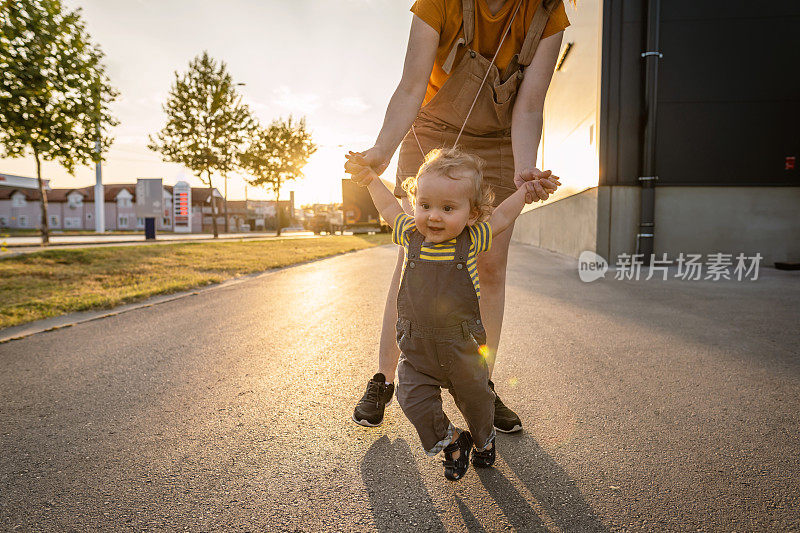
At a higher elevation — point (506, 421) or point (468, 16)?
point (468, 16)

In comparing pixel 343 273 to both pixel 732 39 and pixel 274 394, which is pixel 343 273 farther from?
pixel 732 39

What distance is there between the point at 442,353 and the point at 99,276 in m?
7.44

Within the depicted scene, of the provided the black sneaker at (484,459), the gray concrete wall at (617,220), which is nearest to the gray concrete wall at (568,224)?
the gray concrete wall at (617,220)

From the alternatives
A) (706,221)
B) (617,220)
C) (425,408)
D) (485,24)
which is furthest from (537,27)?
(706,221)

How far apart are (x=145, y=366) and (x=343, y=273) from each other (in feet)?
18.9

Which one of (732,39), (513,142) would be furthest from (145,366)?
(732,39)

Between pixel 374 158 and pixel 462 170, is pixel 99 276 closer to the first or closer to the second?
pixel 374 158

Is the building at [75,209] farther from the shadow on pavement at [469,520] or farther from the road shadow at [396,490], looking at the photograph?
the shadow on pavement at [469,520]

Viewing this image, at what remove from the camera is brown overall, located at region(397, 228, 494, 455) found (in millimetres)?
1594

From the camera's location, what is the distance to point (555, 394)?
2.39 m

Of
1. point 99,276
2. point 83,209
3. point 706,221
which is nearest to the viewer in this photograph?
point 99,276

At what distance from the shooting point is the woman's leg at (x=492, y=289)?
6.95 feet

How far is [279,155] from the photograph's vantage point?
34125 mm

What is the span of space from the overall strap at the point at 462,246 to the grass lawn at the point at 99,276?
4.25 metres
